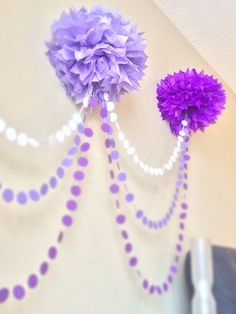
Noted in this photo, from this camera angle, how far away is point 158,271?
101cm

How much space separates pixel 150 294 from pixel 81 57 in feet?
2.05

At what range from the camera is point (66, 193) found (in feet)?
2.52

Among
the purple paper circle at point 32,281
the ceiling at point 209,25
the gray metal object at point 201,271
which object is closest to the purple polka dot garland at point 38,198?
the purple paper circle at point 32,281

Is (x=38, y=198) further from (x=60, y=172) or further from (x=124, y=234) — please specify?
(x=124, y=234)

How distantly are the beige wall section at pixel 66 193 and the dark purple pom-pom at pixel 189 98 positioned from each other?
0.13 feet

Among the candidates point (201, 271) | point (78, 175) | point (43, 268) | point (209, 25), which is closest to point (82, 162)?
point (78, 175)

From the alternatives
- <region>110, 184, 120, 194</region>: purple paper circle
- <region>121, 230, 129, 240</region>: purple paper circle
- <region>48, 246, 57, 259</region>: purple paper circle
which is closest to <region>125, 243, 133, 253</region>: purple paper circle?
<region>121, 230, 129, 240</region>: purple paper circle

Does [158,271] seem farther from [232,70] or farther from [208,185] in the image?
[232,70]

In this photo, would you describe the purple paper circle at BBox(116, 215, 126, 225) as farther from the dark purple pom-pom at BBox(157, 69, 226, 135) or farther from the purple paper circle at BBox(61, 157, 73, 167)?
the dark purple pom-pom at BBox(157, 69, 226, 135)

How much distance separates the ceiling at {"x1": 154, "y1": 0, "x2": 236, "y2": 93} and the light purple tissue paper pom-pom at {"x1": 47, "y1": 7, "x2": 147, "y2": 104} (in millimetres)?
528

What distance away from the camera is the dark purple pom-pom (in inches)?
43.9

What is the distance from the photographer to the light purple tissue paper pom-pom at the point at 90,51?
2.60ft

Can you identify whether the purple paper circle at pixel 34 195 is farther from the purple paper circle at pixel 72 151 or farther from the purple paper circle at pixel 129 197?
the purple paper circle at pixel 129 197

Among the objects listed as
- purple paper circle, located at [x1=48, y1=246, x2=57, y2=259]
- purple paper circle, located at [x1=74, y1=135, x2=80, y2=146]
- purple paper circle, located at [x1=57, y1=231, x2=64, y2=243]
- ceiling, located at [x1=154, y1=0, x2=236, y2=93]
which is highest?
ceiling, located at [x1=154, y1=0, x2=236, y2=93]
